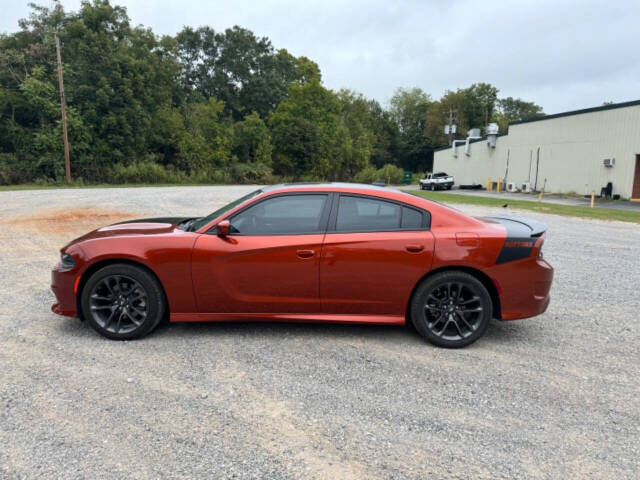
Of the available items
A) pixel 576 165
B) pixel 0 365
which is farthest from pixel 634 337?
pixel 576 165

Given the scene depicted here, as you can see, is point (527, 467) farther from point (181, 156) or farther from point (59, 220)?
point (181, 156)

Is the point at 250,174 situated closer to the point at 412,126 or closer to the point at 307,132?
the point at 307,132

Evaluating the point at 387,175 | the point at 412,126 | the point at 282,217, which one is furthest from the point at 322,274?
the point at 412,126

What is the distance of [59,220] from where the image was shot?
40.1 feet

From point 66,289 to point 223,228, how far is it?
162 centimetres

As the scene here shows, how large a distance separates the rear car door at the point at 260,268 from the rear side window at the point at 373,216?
203 mm

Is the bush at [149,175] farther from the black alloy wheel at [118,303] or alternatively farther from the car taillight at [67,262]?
the black alloy wheel at [118,303]

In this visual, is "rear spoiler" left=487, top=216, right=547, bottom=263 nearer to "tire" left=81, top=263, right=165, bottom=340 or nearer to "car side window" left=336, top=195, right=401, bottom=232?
"car side window" left=336, top=195, right=401, bottom=232

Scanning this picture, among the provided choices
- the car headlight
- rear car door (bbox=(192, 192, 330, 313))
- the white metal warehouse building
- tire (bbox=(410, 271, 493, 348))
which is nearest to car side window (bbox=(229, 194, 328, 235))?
rear car door (bbox=(192, 192, 330, 313))

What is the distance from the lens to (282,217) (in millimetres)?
4281

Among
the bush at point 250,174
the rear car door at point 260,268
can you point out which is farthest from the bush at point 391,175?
the rear car door at point 260,268

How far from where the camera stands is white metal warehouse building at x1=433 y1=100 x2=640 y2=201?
25.2 metres

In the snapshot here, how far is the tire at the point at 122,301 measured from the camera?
4105mm

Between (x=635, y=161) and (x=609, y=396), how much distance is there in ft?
89.2
